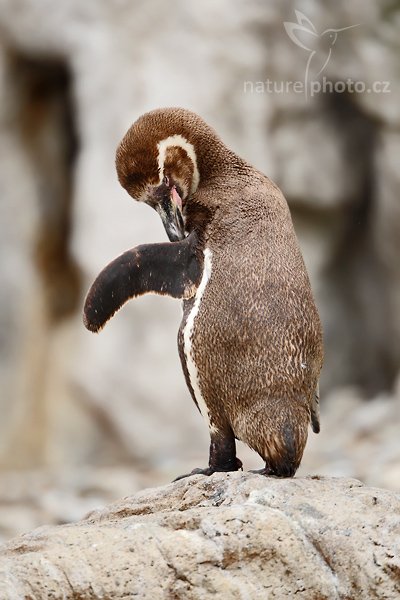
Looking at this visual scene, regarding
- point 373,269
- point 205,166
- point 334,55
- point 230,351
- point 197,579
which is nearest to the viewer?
point 197,579

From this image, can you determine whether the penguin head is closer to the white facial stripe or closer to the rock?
the white facial stripe

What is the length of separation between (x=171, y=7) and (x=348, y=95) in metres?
1.31

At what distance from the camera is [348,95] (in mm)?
8156

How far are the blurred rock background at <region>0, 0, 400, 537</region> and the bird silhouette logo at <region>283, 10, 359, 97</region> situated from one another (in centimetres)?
2

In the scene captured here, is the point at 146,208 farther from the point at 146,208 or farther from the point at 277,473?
the point at 277,473

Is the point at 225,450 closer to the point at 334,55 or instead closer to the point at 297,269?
the point at 297,269

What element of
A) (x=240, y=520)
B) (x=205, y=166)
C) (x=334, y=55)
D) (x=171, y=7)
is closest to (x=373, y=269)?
(x=334, y=55)

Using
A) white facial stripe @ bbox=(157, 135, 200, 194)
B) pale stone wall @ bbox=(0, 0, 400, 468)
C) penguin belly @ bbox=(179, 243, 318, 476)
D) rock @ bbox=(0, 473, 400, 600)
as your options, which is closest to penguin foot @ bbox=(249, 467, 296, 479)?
penguin belly @ bbox=(179, 243, 318, 476)

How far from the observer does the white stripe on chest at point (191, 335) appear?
3.50 m

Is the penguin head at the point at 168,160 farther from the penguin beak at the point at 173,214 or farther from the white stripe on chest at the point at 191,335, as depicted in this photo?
the white stripe on chest at the point at 191,335

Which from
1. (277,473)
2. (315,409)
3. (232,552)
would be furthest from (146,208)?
(232,552)

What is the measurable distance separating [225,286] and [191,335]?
0.57 feet

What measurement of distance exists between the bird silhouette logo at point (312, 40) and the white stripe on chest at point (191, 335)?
15.4ft

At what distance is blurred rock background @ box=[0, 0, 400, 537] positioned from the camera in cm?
796
